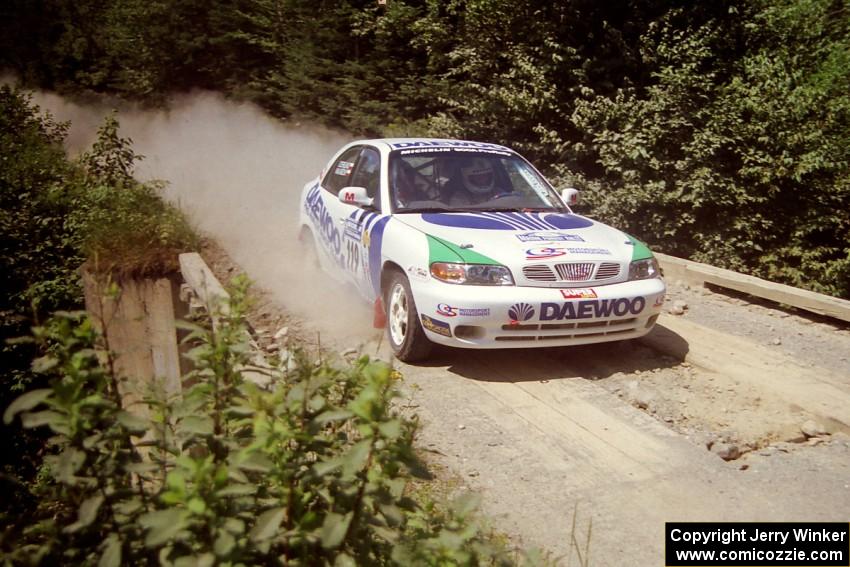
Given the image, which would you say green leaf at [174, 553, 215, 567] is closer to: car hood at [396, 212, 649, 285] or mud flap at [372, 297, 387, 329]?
car hood at [396, 212, 649, 285]

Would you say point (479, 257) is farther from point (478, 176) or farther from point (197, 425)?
point (197, 425)

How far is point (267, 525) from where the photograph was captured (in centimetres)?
214

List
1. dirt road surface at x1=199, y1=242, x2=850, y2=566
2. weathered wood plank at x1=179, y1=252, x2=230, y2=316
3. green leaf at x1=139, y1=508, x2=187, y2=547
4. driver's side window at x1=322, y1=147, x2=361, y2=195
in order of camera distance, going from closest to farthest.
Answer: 1. green leaf at x1=139, y1=508, x2=187, y2=547
2. dirt road surface at x1=199, y1=242, x2=850, y2=566
3. weathered wood plank at x1=179, y1=252, x2=230, y2=316
4. driver's side window at x1=322, y1=147, x2=361, y2=195

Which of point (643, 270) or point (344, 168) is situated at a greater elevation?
point (344, 168)

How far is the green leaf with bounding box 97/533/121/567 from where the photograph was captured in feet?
6.64

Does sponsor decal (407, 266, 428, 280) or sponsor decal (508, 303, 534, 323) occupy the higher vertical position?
sponsor decal (407, 266, 428, 280)

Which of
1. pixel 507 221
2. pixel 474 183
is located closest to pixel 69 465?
pixel 507 221

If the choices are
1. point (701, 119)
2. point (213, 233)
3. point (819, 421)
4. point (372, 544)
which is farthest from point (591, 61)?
point (372, 544)

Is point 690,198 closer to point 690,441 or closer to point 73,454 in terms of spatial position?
point 690,441

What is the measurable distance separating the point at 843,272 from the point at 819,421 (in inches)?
207

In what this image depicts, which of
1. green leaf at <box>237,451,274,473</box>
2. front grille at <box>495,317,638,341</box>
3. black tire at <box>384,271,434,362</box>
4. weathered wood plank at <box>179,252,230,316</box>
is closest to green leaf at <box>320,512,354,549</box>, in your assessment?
green leaf at <box>237,451,274,473</box>

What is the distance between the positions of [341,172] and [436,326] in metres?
2.82

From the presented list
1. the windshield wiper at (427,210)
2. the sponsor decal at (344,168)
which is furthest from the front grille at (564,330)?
the sponsor decal at (344,168)

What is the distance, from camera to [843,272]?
30.4 ft
